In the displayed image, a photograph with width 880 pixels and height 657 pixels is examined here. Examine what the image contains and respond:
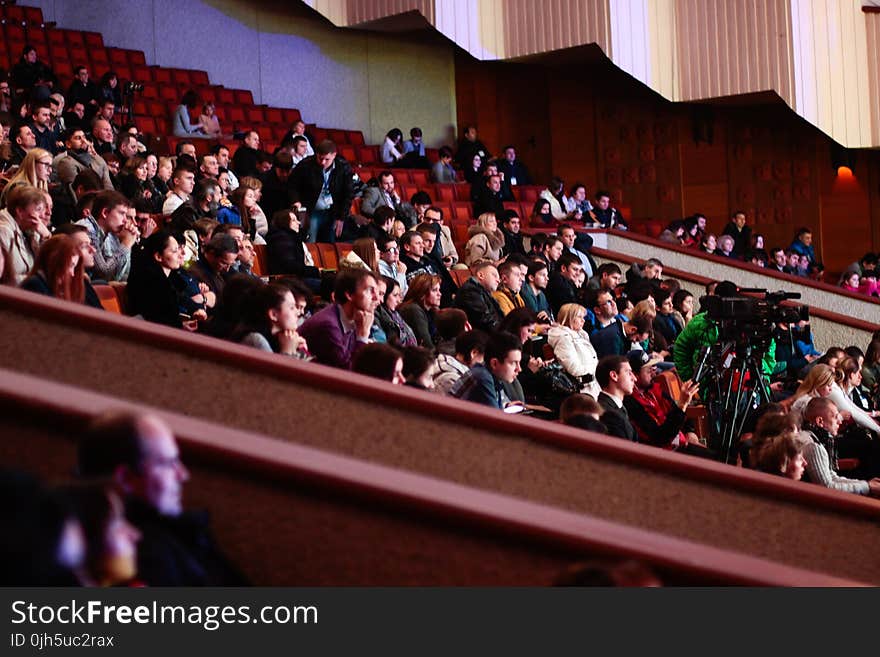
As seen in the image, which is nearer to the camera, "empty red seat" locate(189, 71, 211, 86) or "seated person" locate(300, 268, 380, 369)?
"seated person" locate(300, 268, 380, 369)

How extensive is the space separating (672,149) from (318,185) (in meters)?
4.81

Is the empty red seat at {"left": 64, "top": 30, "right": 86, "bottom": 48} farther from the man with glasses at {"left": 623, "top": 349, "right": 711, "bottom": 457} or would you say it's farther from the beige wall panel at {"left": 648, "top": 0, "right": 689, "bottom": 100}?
the man with glasses at {"left": 623, "top": 349, "right": 711, "bottom": 457}

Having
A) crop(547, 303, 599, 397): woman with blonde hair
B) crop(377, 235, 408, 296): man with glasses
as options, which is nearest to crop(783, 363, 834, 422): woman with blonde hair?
crop(547, 303, 599, 397): woman with blonde hair

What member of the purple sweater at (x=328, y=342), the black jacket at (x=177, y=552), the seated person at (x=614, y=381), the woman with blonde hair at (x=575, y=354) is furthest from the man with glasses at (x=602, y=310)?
the black jacket at (x=177, y=552)

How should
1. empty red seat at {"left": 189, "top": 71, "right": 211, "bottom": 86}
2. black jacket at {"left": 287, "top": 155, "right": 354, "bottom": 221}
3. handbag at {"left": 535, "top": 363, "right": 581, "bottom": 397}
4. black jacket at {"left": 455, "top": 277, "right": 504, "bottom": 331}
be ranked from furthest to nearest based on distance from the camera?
empty red seat at {"left": 189, "top": 71, "right": 211, "bottom": 86}
black jacket at {"left": 287, "top": 155, "right": 354, "bottom": 221}
black jacket at {"left": 455, "top": 277, "right": 504, "bottom": 331}
handbag at {"left": 535, "top": 363, "right": 581, "bottom": 397}

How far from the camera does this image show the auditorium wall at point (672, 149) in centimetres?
1052

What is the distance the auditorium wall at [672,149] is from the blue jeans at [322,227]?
138 inches

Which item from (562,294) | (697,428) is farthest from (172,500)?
(562,294)

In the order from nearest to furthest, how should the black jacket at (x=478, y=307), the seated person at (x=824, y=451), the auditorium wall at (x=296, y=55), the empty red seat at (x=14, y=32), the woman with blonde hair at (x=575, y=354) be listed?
1. the seated person at (x=824, y=451)
2. the woman with blonde hair at (x=575, y=354)
3. the black jacket at (x=478, y=307)
4. the empty red seat at (x=14, y=32)
5. the auditorium wall at (x=296, y=55)

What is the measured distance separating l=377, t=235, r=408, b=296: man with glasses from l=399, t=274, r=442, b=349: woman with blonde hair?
24.4 inches

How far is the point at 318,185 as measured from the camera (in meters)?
6.95

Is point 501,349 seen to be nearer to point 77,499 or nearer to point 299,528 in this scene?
point 299,528

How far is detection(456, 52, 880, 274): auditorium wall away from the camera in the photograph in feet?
34.5

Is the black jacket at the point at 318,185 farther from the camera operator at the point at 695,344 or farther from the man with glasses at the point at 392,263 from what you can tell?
the camera operator at the point at 695,344
